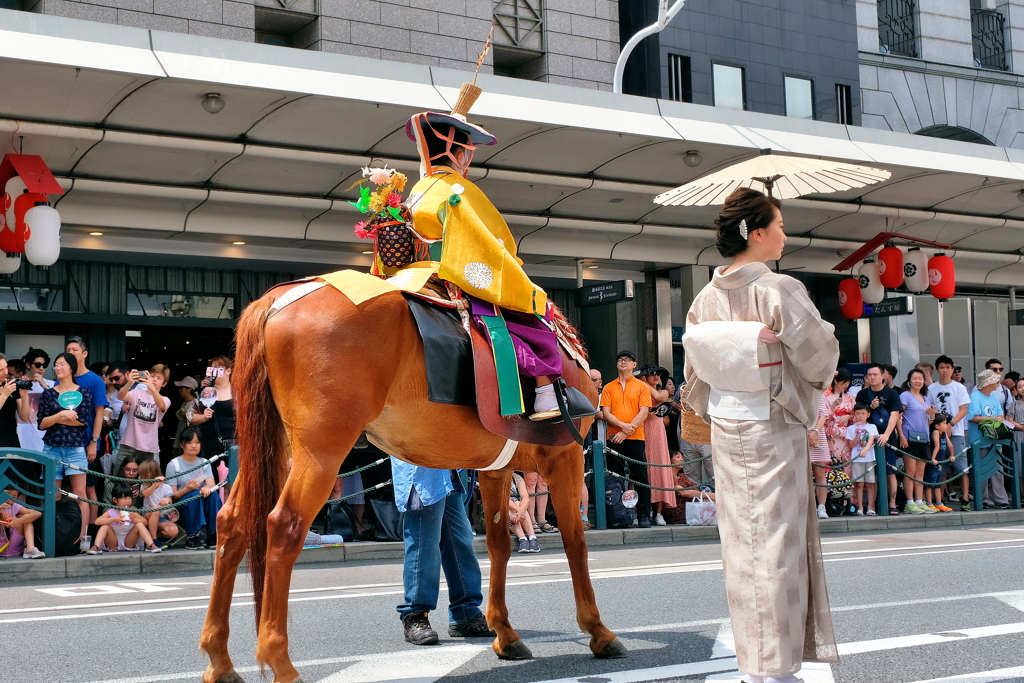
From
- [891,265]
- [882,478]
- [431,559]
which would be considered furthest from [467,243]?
[891,265]

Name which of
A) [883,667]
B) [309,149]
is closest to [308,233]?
[309,149]

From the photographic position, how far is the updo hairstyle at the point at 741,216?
15.3ft

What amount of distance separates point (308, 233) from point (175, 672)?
10785mm

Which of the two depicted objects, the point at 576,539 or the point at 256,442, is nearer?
the point at 256,442

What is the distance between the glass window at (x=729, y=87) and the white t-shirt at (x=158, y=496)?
15243 millimetres

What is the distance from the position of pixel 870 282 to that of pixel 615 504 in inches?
337

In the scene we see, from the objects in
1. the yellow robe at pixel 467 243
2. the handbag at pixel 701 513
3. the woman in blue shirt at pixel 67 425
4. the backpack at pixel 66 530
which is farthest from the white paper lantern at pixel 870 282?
the yellow robe at pixel 467 243

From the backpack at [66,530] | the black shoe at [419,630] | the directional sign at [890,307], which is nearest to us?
the black shoe at [419,630]

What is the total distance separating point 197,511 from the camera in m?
11.6

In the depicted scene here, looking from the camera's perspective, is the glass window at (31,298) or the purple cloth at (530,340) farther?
the glass window at (31,298)

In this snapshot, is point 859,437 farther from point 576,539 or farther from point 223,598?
point 223,598

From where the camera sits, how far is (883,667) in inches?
210

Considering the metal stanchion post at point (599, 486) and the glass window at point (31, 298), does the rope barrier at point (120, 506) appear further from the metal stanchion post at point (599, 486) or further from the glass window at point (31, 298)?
the glass window at point (31, 298)

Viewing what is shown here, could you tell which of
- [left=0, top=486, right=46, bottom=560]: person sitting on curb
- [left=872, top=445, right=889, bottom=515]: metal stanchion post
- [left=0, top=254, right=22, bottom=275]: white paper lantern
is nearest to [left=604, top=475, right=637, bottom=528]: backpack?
[left=872, top=445, right=889, bottom=515]: metal stanchion post
